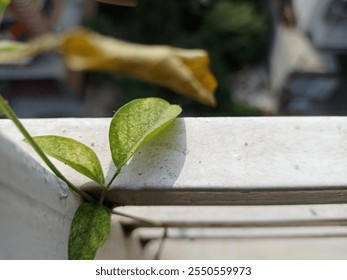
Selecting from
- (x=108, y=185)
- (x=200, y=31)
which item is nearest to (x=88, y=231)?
(x=108, y=185)

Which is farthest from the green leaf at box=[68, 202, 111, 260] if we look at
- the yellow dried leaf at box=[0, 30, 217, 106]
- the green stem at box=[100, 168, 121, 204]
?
the yellow dried leaf at box=[0, 30, 217, 106]

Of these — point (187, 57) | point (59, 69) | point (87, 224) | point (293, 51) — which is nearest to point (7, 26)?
point (59, 69)

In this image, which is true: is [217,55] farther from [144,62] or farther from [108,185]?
[108,185]

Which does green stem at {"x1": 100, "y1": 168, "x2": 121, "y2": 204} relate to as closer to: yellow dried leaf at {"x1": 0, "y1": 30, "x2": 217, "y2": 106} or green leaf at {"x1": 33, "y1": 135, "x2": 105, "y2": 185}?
green leaf at {"x1": 33, "y1": 135, "x2": 105, "y2": 185}

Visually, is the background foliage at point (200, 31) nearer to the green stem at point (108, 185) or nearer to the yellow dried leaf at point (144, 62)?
the yellow dried leaf at point (144, 62)

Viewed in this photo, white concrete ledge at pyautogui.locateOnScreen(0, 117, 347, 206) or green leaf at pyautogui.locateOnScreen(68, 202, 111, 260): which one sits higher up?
white concrete ledge at pyautogui.locateOnScreen(0, 117, 347, 206)
